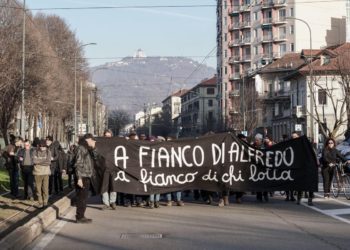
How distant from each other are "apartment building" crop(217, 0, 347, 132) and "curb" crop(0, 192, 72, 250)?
80355 millimetres

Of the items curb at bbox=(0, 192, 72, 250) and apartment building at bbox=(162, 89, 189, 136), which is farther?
apartment building at bbox=(162, 89, 189, 136)

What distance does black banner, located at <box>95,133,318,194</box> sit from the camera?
653 inches

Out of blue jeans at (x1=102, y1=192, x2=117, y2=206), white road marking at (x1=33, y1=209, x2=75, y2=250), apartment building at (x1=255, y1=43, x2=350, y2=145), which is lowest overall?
white road marking at (x1=33, y1=209, x2=75, y2=250)

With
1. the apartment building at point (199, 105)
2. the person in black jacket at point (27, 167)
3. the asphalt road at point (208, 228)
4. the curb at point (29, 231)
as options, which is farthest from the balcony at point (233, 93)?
the curb at point (29, 231)

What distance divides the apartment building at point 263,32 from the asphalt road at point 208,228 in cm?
7863

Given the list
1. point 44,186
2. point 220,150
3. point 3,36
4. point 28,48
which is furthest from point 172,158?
point 28,48

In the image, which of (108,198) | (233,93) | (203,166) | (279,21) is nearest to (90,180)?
(108,198)

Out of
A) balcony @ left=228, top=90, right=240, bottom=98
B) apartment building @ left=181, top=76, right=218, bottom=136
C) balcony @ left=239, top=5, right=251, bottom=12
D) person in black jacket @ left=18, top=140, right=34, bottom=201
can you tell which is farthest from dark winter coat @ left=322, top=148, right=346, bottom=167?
apartment building @ left=181, top=76, right=218, bottom=136

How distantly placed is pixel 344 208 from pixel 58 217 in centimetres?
667

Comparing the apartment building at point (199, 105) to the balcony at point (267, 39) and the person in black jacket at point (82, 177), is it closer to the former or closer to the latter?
the balcony at point (267, 39)

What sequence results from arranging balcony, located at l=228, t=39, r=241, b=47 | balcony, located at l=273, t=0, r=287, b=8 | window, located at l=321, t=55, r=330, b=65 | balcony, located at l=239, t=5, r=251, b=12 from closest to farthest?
1. window, located at l=321, t=55, r=330, b=65
2. balcony, located at l=273, t=0, r=287, b=8
3. balcony, located at l=239, t=5, r=251, b=12
4. balcony, located at l=228, t=39, r=241, b=47

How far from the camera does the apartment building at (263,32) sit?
104 m

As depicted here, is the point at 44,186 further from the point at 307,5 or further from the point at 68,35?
the point at 307,5

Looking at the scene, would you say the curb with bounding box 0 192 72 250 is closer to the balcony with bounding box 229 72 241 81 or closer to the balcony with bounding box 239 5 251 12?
the balcony with bounding box 239 5 251 12
